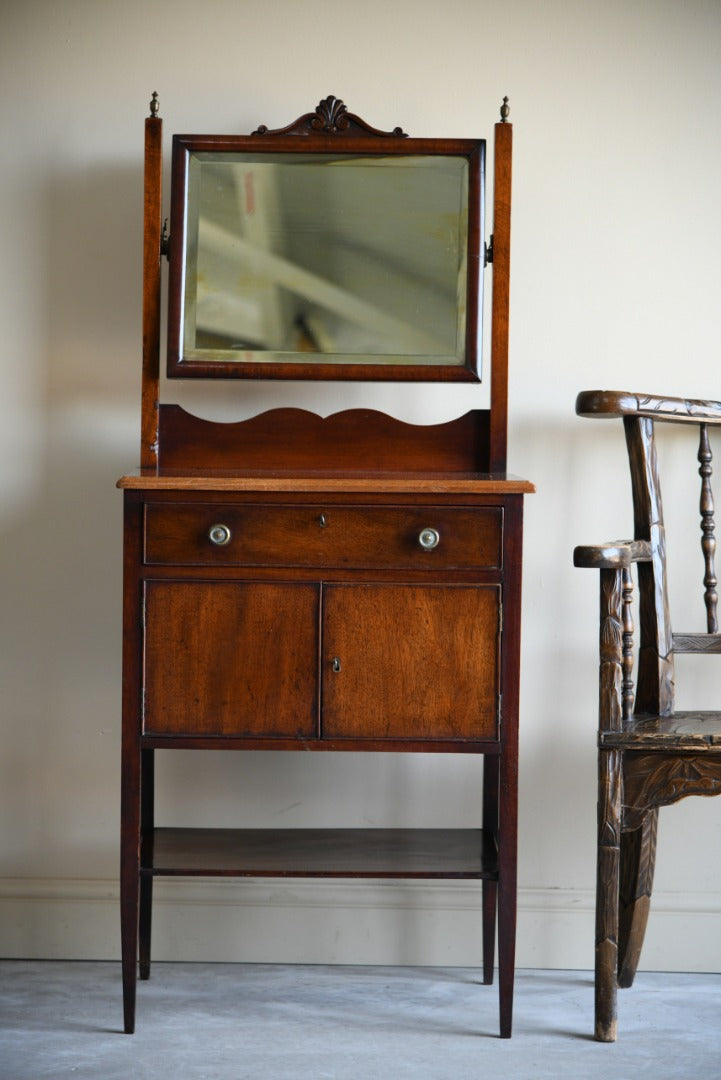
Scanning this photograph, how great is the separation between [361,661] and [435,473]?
50cm

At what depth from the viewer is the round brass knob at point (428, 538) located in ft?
6.57

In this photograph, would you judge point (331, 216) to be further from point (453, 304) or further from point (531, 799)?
point (531, 799)

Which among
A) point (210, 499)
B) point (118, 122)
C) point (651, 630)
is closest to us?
point (210, 499)

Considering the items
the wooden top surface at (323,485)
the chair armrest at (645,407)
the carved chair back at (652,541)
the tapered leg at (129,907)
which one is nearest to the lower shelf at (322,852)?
the tapered leg at (129,907)

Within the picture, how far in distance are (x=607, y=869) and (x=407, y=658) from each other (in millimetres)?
526

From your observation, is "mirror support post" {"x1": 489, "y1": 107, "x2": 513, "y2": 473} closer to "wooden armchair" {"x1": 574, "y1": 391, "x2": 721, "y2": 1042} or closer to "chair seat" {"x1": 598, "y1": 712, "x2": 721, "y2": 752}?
"wooden armchair" {"x1": 574, "y1": 391, "x2": 721, "y2": 1042}

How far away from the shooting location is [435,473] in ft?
7.67

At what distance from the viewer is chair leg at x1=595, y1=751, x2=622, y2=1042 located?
202 cm

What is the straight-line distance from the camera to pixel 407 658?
6.62 feet

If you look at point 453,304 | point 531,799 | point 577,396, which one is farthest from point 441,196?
point 531,799

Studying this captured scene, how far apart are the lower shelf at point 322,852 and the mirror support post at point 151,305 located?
2.54 feet

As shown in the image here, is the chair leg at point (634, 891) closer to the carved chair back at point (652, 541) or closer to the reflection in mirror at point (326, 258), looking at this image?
the carved chair back at point (652, 541)

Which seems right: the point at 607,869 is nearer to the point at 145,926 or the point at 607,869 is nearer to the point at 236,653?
the point at 236,653

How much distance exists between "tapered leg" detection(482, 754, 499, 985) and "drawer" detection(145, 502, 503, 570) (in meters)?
0.54
